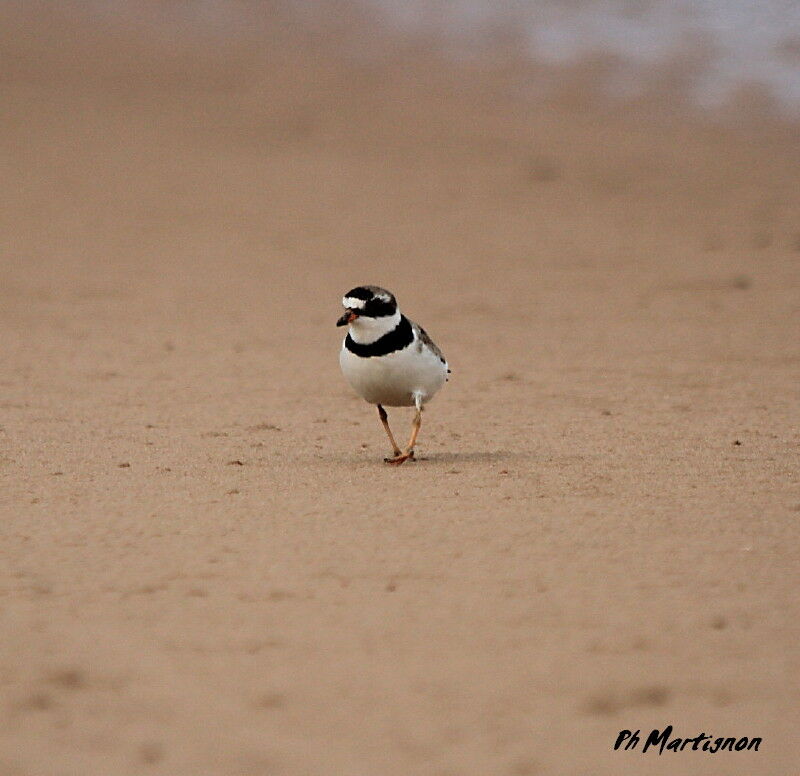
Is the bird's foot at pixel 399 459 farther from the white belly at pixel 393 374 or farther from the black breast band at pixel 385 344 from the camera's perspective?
the black breast band at pixel 385 344

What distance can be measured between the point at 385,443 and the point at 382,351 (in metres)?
1.31

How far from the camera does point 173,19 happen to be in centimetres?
2592

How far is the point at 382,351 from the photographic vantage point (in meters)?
7.69

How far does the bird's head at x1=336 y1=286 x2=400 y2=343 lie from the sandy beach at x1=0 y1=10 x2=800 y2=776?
2.65 feet

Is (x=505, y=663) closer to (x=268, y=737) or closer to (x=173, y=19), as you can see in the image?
(x=268, y=737)

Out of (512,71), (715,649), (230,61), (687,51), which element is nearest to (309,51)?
(230,61)

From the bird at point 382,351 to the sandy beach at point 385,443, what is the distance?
0.51m

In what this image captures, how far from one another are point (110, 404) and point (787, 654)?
6.57 m

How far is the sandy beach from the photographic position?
4.29m

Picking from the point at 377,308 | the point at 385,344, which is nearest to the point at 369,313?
the point at 377,308

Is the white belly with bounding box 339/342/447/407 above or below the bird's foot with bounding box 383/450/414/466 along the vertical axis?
above

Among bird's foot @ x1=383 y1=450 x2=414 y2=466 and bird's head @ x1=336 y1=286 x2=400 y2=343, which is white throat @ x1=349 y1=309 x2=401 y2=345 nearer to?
bird's head @ x1=336 y1=286 x2=400 y2=343

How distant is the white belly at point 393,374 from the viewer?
770 centimetres

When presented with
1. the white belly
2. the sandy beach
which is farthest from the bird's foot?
the white belly
